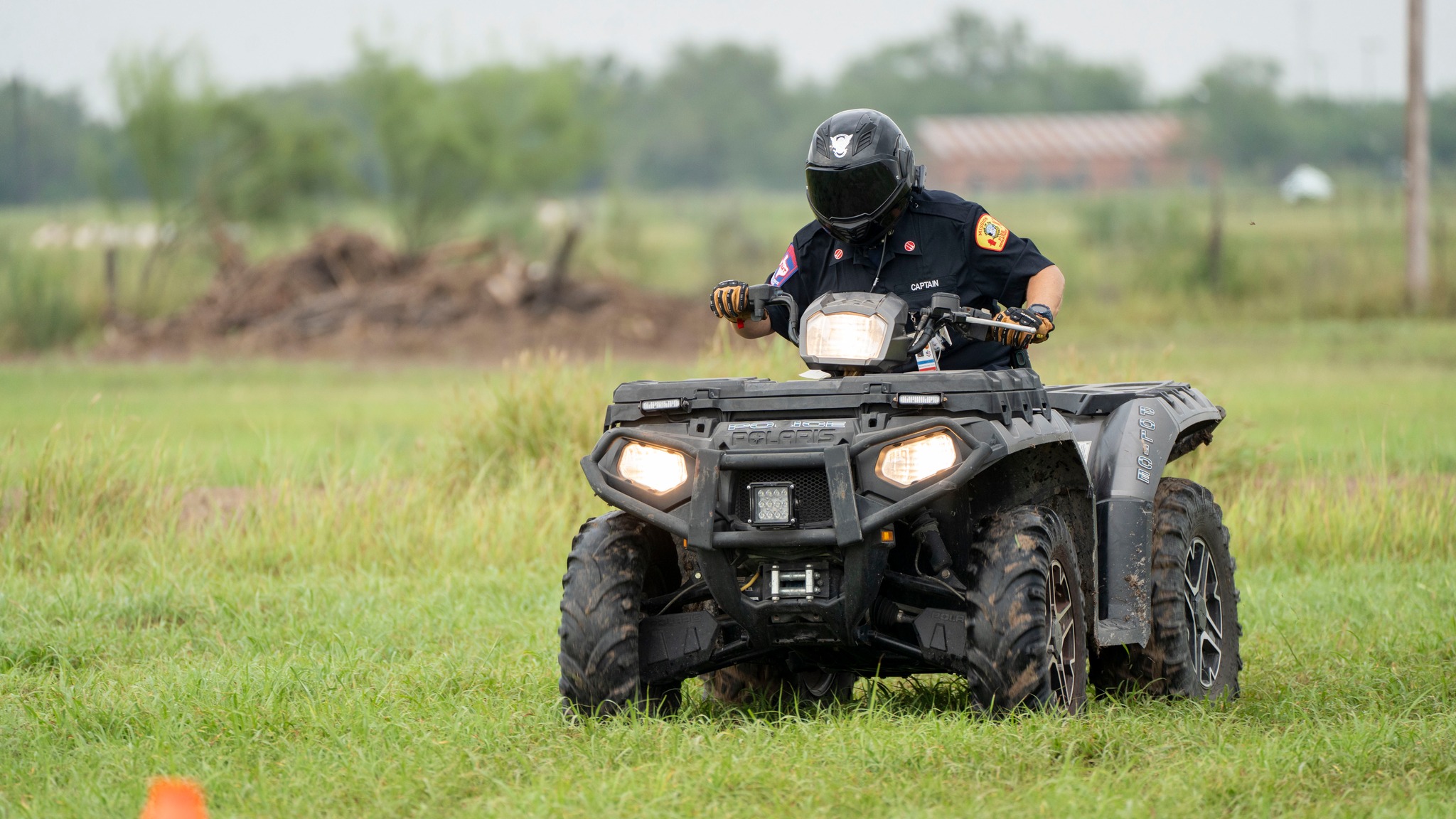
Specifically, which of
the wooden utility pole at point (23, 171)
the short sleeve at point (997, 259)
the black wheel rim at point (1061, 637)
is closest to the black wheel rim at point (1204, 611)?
the black wheel rim at point (1061, 637)

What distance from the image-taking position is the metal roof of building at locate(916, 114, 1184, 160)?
3703 inches

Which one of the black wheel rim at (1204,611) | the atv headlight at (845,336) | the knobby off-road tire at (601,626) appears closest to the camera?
the knobby off-road tire at (601,626)

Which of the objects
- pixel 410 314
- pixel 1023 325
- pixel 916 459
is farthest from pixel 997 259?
pixel 410 314

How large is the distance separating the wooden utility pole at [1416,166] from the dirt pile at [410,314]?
1042 cm

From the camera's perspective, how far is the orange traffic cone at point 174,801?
4250mm

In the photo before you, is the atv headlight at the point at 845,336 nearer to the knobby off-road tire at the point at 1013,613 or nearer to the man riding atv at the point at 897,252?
the man riding atv at the point at 897,252

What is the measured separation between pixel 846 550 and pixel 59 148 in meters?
74.1

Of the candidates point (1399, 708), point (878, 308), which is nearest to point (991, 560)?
point (878, 308)

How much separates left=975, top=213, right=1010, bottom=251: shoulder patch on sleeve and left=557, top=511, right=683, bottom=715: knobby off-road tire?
1.69 m

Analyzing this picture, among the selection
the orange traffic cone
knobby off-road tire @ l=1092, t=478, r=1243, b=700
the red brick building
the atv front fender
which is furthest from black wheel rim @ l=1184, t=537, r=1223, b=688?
the red brick building

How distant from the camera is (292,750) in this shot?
532cm

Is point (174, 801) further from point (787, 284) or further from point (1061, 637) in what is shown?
point (787, 284)

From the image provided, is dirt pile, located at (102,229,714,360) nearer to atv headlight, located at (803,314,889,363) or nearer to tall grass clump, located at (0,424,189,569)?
tall grass clump, located at (0,424,189,569)

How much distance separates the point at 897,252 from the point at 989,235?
1.11 ft
